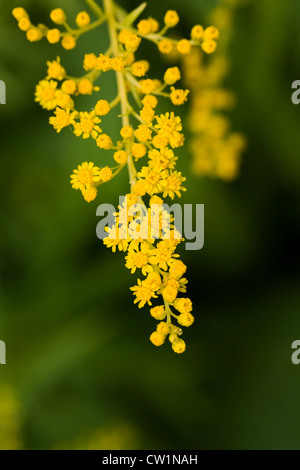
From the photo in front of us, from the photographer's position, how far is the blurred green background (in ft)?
10.4

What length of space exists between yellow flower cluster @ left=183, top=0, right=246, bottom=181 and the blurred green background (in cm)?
20

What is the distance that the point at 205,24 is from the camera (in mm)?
3295

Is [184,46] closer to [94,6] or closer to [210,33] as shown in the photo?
[210,33]

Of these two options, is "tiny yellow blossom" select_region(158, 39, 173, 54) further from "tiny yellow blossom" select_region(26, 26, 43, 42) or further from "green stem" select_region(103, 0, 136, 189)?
"tiny yellow blossom" select_region(26, 26, 43, 42)

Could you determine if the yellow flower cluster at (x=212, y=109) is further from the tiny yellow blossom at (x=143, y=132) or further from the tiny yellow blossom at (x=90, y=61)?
the tiny yellow blossom at (x=143, y=132)

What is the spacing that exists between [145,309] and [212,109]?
148 cm

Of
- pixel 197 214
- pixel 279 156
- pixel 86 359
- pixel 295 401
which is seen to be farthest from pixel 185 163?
pixel 295 401

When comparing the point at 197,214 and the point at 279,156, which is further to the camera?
the point at 279,156

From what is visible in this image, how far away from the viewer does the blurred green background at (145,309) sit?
3182mm

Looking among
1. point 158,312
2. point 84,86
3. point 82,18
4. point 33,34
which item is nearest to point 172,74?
point 84,86

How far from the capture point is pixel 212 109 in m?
3.34

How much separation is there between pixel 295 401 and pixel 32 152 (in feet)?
8.58

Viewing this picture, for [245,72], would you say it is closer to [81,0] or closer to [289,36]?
[289,36]

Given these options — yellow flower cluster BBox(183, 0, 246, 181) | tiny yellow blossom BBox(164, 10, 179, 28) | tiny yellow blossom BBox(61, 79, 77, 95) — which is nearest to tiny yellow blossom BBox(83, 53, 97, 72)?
tiny yellow blossom BBox(61, 79, 77, 95)
